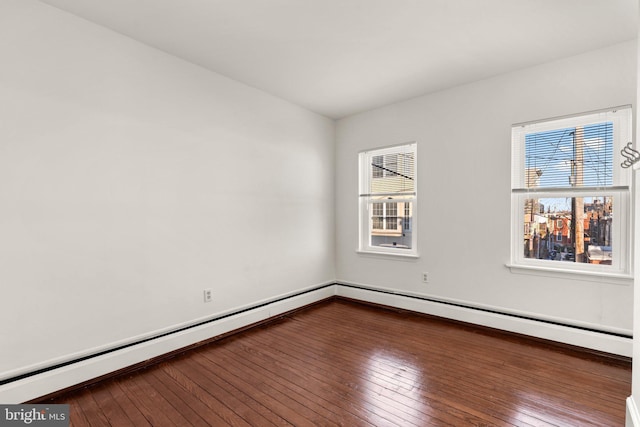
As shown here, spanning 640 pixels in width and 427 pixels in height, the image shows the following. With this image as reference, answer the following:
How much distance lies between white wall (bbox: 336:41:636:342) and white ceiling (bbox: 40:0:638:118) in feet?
0.79

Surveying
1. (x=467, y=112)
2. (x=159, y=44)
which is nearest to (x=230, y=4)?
(x=159, y=44)

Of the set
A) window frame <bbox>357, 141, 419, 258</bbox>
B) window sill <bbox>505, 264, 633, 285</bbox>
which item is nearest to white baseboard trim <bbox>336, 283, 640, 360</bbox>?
window sill <bbox>505, 264, 633, 285</bbox>

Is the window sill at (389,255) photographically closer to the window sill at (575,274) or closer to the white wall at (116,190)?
the window sill at (575,274)

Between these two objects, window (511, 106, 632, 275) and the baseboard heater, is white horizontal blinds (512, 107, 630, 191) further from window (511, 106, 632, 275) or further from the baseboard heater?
the baseboard heater

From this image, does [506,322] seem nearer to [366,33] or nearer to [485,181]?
[485,181]

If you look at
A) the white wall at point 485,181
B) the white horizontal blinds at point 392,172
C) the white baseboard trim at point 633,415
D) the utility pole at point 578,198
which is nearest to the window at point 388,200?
the white horizontal blinds at point 392,172

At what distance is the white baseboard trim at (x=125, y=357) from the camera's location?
2.04 meters

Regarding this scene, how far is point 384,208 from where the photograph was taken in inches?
174

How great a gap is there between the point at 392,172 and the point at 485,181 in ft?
4.15

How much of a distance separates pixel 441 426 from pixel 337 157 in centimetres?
370

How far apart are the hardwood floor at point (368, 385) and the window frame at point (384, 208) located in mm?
1284

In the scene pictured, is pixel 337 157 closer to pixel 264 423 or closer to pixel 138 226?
pixel 138 226

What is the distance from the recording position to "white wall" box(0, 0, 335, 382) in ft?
6.78

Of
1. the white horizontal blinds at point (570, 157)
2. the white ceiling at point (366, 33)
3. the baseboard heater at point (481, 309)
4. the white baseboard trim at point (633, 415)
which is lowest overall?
the baseboard heater at point (481, 309)
